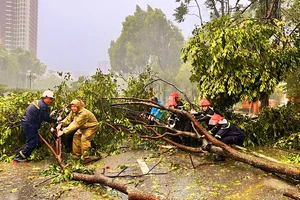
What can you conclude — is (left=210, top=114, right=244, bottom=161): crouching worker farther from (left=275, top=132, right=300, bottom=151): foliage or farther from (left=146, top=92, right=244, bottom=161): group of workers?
(left=275, top=132, right=300, bottom=151): foliage

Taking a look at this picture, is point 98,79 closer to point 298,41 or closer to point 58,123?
point 58,123

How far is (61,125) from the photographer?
18.3 feet

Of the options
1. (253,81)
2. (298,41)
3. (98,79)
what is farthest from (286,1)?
(98,79)

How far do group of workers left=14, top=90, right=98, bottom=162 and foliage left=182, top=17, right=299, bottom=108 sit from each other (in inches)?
130

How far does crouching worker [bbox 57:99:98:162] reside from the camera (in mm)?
5281

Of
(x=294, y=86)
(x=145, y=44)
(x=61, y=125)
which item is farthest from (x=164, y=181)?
(x=145, y=44)

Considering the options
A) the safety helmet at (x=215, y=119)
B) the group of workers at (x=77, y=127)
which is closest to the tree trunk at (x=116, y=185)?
the group of workers at (x=77, y=127)

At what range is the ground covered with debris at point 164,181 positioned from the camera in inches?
147

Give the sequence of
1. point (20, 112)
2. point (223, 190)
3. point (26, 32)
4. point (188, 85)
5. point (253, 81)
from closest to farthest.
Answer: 1. point (223, 190)
2. point (20, 112)
3. point (253, 81)
4. point (188, 85)
5. point (26, 32)

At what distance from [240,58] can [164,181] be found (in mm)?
3813

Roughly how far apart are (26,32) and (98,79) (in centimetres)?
9604

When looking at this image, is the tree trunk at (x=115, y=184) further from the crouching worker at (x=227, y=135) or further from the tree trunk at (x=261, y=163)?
the crouching worker at (x=227, y=135)

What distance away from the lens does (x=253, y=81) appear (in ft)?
21.4

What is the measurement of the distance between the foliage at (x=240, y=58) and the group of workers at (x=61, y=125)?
3295 mm
